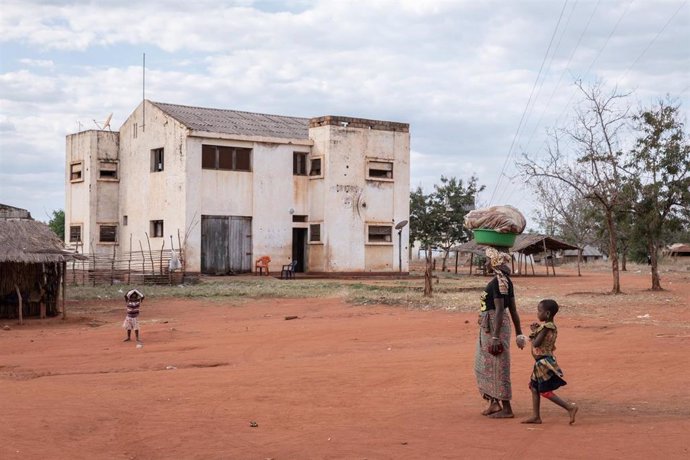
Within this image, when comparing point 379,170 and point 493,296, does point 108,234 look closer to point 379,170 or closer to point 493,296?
point 379,170

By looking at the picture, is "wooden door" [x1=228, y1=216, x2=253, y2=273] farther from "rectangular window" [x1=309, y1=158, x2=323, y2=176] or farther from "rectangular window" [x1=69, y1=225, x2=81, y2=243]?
"rectangular window" [x1=69, y1=225, x2=81, y2=243]

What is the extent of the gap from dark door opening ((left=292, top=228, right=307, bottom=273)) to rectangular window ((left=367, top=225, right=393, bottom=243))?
2.86 meters

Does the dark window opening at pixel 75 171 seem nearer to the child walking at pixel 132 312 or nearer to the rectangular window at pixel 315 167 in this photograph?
the rectangular window at pixel 315 167

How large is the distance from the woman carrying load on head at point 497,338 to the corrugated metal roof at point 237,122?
28366 millimetres

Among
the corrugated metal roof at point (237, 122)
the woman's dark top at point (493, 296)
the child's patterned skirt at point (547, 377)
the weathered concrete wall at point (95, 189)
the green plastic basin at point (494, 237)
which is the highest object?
the corrugated metal roof at point (237, 122)

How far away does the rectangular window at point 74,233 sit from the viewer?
138ft

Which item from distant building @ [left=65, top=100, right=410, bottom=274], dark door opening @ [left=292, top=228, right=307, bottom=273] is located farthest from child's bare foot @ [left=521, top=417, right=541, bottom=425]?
dark door opening @ [left=292, top=228, right=307, bottom=273]

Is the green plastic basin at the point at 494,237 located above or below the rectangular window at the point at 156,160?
below

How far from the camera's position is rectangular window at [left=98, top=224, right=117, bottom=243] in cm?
4141

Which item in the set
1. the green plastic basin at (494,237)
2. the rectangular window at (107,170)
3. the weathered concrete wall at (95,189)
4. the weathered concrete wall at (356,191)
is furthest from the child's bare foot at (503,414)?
the rectangular window at (107,170)

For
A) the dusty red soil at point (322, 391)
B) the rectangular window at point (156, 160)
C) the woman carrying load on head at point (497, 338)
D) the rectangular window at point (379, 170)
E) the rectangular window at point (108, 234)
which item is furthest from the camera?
the rectangular window at point (108, 234)

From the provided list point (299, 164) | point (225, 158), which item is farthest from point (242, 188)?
point (299, 164)

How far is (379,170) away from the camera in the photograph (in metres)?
40.3

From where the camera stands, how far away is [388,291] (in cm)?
2945
